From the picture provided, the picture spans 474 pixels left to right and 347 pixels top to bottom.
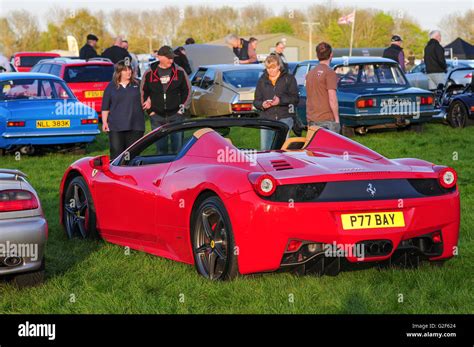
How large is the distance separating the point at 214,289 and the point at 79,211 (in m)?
2.91

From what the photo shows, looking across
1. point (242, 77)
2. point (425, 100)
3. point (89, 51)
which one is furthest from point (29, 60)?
point (425, 100)

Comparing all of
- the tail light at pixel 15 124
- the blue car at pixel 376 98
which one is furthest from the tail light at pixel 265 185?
the blue car at pixel 376 98

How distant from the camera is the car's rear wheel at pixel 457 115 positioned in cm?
1973

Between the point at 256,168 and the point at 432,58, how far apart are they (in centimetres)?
1726

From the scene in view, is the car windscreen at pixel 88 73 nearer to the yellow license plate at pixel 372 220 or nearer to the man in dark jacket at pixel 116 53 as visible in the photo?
the man in dark jacket at pixel 116 53

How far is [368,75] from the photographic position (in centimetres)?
1895

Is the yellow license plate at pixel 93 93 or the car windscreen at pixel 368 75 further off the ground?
the car windscreen at pixel 368 75

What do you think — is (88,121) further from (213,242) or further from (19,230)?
(19,230)

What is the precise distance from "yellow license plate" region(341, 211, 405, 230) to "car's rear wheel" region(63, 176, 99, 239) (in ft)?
10.1

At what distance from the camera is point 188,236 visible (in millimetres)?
7008

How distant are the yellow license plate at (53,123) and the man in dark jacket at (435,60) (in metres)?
10.2

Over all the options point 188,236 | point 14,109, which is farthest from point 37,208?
point 14,109
